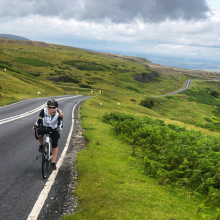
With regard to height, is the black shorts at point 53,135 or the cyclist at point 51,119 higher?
the cyclist at point 51,119

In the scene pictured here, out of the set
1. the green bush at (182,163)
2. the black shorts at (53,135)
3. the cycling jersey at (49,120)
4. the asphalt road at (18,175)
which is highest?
the cycling jersey at (49,120)

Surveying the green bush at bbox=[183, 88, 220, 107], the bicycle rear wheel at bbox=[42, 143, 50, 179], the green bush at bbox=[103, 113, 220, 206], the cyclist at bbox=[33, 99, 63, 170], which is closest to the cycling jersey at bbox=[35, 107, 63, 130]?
the cyclist at bbox=[33, 99, 63, 170]

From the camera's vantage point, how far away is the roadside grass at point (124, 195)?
5.17 m

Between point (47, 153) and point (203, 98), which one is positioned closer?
point (47, 153)

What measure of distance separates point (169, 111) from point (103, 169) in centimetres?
6330

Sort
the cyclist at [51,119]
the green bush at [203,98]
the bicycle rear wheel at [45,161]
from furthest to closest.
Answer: the green bush at [203,98], the cyclist at [51,119], the bicycle rear wheel at [45,161]

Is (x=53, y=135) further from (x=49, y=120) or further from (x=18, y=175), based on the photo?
(x=18, y=175)

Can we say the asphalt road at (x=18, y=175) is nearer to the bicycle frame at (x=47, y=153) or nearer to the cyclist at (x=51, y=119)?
the bicycle frame at (x=47, y=153)

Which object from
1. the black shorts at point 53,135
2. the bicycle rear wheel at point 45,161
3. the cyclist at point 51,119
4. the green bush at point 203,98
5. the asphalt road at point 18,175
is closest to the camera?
the asphalt road at point 18,175

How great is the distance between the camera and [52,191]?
6184 mm

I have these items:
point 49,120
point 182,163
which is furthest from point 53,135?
point 182,163

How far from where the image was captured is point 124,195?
6.09 m

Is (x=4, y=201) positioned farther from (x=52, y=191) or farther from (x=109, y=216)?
(x=109, y=216)

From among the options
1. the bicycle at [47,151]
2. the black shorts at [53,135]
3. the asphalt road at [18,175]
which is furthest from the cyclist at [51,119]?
the asphalt road at [18,175]
